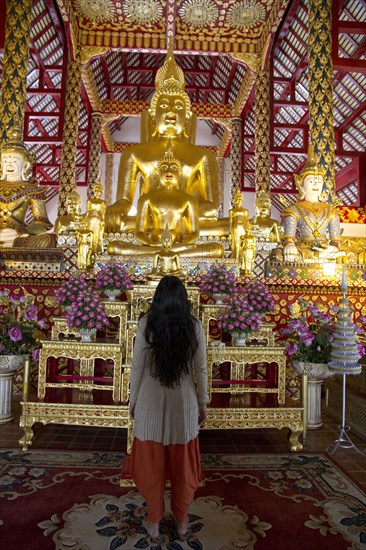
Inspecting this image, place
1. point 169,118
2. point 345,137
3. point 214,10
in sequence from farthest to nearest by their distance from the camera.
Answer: point 345,137 < point 214,10 < point 169,118

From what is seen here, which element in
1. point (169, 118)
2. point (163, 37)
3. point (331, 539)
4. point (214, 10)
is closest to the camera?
point (331, 539)

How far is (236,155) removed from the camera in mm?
11688

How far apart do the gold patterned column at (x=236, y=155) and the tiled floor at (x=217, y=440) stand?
31.0 feet

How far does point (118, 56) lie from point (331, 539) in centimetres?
1313

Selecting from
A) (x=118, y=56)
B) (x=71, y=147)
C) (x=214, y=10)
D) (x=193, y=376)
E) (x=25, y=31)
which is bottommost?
(x=193, y=376)

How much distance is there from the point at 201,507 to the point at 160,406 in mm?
594

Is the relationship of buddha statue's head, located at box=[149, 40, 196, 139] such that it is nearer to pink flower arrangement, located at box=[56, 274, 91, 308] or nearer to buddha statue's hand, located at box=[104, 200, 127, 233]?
buddha statue's hand, located at box=[104, 200, 127, 233]

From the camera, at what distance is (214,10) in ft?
26.5

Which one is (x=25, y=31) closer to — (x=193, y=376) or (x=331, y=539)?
(x=193, y=376)

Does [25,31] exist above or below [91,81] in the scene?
below

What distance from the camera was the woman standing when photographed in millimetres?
1489

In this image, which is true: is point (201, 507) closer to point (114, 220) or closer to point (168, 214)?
point (168, 214)

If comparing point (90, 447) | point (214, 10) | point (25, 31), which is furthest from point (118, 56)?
point (90, 447)

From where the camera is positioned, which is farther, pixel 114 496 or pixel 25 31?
pixel 25 31
